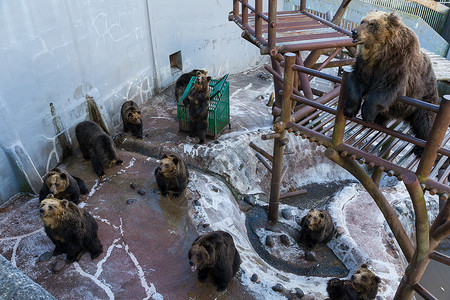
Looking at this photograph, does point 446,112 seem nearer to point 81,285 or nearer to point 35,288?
point 35,288

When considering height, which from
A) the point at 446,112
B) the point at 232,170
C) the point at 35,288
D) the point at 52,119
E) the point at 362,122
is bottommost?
the point at 232,170

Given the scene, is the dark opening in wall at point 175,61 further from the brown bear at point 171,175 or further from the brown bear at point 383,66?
the brown bear at point 383,66

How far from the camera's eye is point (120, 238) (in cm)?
647

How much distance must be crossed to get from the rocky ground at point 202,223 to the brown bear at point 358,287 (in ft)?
1.49

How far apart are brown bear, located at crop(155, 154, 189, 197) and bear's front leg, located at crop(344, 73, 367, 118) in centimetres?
401

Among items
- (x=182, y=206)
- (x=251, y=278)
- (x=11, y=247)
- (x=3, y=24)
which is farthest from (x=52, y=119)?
(x=251, y=278)

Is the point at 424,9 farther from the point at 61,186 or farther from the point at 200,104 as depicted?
the point at 61,186

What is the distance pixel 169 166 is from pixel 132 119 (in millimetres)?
2844

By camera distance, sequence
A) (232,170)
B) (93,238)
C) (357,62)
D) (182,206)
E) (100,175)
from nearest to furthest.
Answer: (357,62)
(93,238)
(182,206)
(100,175)
(232,170)

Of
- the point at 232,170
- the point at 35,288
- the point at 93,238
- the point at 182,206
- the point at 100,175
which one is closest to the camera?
the point at 35,288

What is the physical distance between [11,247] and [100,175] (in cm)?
239

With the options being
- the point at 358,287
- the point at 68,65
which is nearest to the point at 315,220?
the point at 358,287

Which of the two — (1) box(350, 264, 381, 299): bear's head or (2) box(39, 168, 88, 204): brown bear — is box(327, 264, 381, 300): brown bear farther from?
(2) box(39, 168, 88, 204): brown bear

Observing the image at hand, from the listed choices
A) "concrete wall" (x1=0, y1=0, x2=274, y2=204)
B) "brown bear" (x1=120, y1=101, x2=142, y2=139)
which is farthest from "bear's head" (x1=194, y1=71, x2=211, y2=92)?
"concrete wall" (x1=0, y1=0, x2=274, y2=204)
